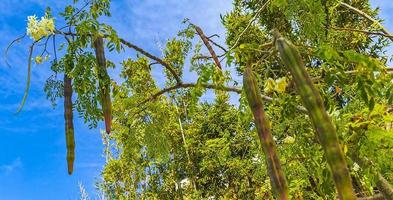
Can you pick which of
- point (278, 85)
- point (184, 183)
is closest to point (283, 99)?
point (278, 85)

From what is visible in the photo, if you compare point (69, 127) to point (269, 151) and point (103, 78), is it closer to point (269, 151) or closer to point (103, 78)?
point (103, 78)

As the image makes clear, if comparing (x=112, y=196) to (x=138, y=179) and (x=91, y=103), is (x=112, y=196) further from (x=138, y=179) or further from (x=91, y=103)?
(x=91, y=103)

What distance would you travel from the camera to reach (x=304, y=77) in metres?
2.16

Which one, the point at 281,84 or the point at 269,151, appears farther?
the point at 281,84

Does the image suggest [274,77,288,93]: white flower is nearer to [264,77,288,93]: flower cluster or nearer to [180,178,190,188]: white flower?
[264,77,288,93]: flower cluster

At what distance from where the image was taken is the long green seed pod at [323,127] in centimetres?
195

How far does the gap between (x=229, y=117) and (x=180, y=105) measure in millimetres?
2792

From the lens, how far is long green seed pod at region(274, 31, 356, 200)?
6.39ft

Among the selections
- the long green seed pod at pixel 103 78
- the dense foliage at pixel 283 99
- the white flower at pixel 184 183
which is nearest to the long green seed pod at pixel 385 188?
the dense foliage at pixel 283 99

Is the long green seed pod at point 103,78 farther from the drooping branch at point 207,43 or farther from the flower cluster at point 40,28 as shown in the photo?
the drooping branch at point 207,43

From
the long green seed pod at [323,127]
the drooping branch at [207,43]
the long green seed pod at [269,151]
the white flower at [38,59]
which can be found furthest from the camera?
the drooping branch at [207,43]

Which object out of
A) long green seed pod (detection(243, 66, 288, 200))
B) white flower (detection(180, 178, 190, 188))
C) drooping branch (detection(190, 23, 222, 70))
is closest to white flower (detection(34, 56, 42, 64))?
drooping branch (detection(190, 23, 222, 70))

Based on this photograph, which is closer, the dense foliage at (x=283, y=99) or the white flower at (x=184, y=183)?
the dense foliage at (x=283, y=99)

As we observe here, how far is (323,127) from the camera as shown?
2033 millimetres
